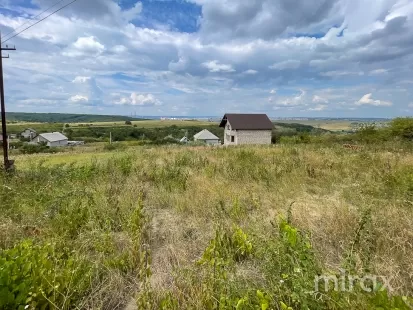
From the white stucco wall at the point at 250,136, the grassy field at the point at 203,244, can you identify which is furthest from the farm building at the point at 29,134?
the grassy field at the point at 203,244

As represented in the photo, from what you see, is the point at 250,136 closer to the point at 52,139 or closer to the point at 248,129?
the point at 248,129

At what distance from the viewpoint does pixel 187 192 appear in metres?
4.97

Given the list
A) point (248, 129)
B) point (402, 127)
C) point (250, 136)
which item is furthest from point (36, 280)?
point (250, 136)

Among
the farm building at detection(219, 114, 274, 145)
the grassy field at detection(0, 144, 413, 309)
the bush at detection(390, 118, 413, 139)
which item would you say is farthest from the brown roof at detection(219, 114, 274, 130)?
the grassy field at detection(0, 144, 413, 309)

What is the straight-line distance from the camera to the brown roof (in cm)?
4172

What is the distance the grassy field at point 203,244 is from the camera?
1.79 meters

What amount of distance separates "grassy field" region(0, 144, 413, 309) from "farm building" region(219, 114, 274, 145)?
117 feet

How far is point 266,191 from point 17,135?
103 m

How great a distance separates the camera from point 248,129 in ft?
136

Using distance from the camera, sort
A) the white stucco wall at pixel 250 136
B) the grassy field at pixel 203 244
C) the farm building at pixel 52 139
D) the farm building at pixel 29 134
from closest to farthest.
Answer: the grassy field at pixel 203 244
the white stucco wall at pixel 250 136
the farm building at pixel 52 139
the farm building at pixel 29 134

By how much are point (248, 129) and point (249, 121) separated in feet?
6.12

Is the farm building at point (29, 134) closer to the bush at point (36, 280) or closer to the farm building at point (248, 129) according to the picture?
the farm building at point (248, 129)

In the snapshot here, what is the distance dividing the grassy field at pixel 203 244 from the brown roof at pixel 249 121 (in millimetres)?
36168

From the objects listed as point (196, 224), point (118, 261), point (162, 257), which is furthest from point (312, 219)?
point (118, 261)
